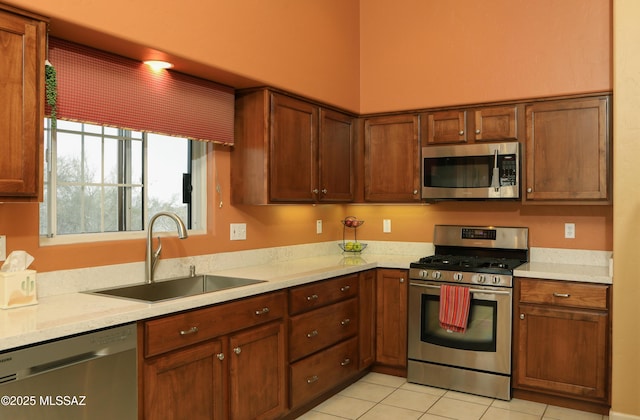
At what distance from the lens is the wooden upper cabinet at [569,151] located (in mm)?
3611

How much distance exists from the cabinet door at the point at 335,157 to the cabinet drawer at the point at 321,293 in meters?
0.69

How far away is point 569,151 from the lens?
3.70 m

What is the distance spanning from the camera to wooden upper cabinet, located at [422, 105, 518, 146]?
395 centimetres

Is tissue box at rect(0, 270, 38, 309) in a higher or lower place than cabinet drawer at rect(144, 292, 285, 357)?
higher

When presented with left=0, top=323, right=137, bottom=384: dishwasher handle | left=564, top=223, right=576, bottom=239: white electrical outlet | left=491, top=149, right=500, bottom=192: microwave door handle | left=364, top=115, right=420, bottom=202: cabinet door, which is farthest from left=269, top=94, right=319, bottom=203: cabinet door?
left=564, top=223, right=576, bottom=239: white electrical outlet

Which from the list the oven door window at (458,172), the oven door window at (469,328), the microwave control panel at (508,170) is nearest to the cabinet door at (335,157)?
the oven door window at (458,172)

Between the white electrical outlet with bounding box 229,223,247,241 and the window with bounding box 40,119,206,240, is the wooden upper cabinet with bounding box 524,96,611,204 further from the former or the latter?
the window with bounding box 40,119,206,240

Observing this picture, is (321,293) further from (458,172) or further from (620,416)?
(620,416)

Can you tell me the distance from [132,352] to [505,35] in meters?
3.47

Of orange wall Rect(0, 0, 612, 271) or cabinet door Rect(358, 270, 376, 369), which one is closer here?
orange wall Rect(0, 0, 612, 271)

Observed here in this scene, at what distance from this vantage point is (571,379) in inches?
137

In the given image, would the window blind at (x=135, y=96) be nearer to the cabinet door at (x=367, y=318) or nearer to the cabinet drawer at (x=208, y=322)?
the cabinet drawer at (x=208, y=322)

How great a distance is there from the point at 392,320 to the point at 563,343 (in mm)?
1234

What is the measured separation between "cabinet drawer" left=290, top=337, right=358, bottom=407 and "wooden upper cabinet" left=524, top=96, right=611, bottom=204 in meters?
1.74
